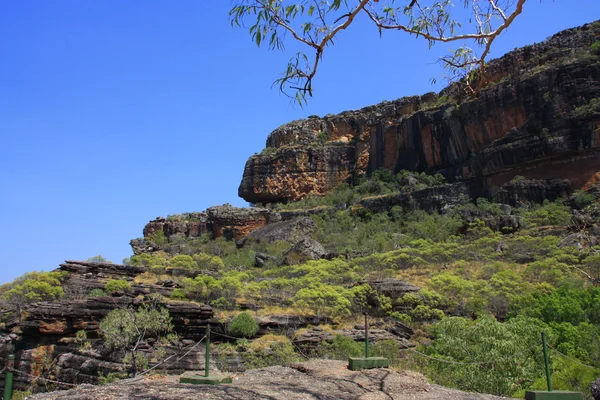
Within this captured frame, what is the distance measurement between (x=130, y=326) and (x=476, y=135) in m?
39.2

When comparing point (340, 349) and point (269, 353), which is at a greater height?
point (340, 349)

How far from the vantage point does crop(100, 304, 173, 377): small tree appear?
18719 mm

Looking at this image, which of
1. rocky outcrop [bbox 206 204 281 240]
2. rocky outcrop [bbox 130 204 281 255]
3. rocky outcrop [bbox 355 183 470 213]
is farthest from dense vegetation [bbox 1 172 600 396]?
rocky outcrop [bbox 130 204 281 255]

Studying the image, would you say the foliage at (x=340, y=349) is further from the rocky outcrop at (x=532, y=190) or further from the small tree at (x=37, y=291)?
the rocky outcrop at (x=532, y=190)

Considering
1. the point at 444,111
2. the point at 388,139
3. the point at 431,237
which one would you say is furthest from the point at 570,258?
the point at 388,139

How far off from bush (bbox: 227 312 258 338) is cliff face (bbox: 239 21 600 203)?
23.2m

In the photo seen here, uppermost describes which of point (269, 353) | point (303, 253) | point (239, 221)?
point (239, 221)

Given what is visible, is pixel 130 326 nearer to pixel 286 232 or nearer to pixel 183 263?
pixel 183 263

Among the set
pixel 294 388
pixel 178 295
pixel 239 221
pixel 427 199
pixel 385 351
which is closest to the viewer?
pixel 294 388

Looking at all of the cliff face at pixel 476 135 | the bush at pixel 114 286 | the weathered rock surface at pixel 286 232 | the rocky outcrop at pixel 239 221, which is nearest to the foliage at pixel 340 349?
the bush at pixel 114 286

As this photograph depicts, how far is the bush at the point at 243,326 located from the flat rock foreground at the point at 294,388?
12429 mm

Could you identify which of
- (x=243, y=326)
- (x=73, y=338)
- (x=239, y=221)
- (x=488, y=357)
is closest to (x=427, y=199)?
(x=239, y=221)

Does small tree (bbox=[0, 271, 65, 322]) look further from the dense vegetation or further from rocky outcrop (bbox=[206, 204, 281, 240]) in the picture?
rocky outcrop (bbox=[206, 204, 281, 240])

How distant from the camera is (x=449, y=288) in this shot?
25.2 meters
